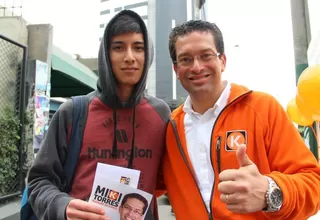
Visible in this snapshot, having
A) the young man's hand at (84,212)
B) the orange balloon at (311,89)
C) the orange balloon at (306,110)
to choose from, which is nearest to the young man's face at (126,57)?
the young man's hand at (84,212)

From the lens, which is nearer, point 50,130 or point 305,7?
point 50,130

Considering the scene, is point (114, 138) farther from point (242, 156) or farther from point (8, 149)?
point (8, 149)

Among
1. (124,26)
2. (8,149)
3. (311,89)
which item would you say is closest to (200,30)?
(124,26)

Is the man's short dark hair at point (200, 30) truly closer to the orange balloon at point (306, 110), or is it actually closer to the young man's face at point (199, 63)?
the young man's face at point (199, 63)

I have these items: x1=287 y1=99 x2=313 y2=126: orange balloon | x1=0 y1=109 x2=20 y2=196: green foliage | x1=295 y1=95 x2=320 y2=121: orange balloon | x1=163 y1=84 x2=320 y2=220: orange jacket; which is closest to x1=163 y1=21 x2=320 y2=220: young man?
x1=163 y1=84 x2=320 y2=220: orange jacket

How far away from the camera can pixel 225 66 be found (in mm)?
1951

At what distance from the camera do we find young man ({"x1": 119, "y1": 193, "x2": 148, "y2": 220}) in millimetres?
1447

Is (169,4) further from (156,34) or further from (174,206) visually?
(174,206)

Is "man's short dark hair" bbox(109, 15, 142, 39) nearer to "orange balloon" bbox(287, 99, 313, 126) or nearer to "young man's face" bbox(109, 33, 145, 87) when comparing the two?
"young man's face" bbox(109, 33, 145, 87)

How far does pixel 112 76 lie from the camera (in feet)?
5.75

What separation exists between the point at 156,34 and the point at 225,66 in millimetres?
20283

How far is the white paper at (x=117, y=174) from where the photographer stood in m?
1.43

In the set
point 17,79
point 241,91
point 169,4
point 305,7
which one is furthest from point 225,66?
point 169,4

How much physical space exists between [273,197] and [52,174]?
111 centimetres
